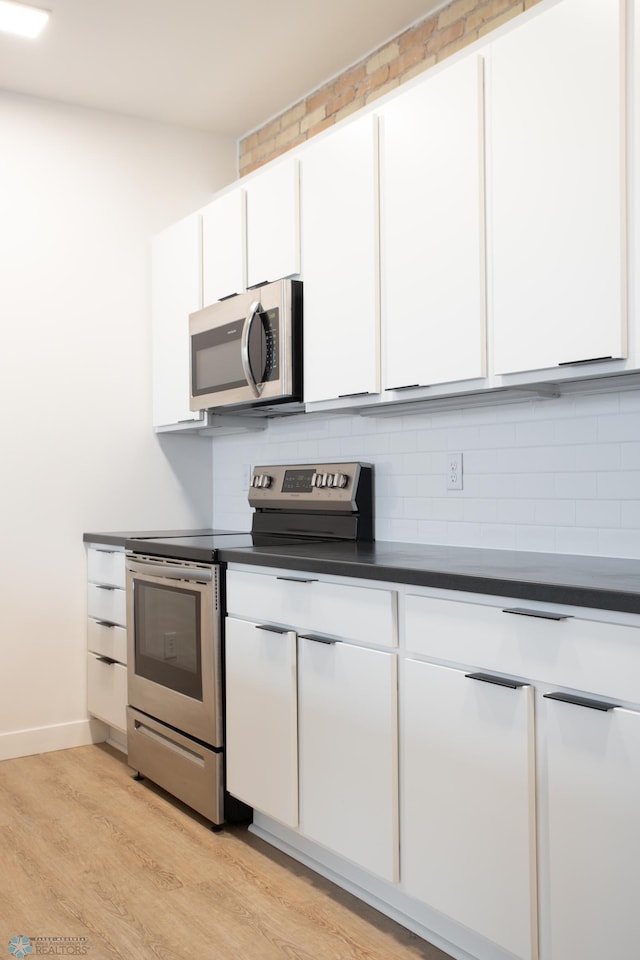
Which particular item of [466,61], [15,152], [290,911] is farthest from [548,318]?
[15,152]

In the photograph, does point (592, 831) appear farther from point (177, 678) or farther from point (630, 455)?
point (177, 678)

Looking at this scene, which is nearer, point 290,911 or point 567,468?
point 290,911

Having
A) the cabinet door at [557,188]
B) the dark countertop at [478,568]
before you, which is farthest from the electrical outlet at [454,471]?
the cabinet door at [557,188]

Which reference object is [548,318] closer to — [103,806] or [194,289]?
[194,289]

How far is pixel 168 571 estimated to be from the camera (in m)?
3.04

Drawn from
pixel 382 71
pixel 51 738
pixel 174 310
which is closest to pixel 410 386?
pixel 382 71

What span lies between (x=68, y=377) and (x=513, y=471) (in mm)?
2166

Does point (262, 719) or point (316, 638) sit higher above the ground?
point (316, 638)

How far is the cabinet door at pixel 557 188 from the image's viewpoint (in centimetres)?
194

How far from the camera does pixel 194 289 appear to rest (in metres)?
3.68

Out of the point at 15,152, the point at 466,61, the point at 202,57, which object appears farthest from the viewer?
the point at 15,152

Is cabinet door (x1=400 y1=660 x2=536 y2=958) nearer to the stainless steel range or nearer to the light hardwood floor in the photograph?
the light hardwood floor

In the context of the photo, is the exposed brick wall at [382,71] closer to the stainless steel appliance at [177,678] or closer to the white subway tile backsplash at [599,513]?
the white subway tile backsplash at [599,513]

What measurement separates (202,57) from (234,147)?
88 centimetres
